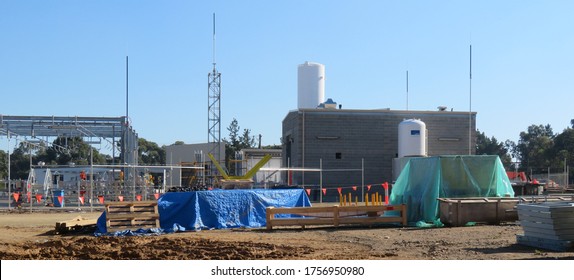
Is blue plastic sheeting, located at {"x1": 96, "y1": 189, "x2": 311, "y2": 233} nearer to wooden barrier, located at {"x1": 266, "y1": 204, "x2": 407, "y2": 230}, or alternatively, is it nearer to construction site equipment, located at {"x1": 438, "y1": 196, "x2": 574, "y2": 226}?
wooden barrier, located at {"x1": 266, "y1": 204, "x2": 407, "y2": 230}

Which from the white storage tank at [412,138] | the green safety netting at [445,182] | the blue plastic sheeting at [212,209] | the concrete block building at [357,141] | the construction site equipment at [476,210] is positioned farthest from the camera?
the concrete block building at [357,141]

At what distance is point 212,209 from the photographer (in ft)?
78.9

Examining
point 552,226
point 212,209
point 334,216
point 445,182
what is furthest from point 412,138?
point 552,226

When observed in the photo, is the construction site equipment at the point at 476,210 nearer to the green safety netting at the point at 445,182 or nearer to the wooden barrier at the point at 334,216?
the green safety netting at the point at 445,182

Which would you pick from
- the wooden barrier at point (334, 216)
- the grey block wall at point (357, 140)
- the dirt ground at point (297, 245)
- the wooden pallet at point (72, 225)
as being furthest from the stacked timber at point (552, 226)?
the grey block wall at point (357, 140)

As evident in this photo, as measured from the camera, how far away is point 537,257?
14391mm

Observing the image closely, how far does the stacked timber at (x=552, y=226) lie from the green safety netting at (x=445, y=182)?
7.67m

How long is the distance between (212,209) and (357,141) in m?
28.9

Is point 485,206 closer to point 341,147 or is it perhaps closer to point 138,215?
point 138,215

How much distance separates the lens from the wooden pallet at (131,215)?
22600 mm

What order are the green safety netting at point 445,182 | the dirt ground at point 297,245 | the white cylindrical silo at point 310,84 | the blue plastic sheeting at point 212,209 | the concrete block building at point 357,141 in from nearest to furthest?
the dirt ground at point 297,245 → the blue plastic sheeting at point 212,209 → the green safety netting at point 445,182 → the concrete block building at point 357,141 → the white cylindrical silo at point 310,84

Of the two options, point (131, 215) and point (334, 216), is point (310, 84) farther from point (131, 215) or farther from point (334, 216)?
point (131, 215)

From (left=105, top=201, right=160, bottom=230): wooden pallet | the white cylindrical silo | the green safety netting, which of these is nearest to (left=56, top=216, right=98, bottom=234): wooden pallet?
(left=105, top=201, right=160, bottom=230): wooden pallet

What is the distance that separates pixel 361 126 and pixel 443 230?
3026 centimetres
